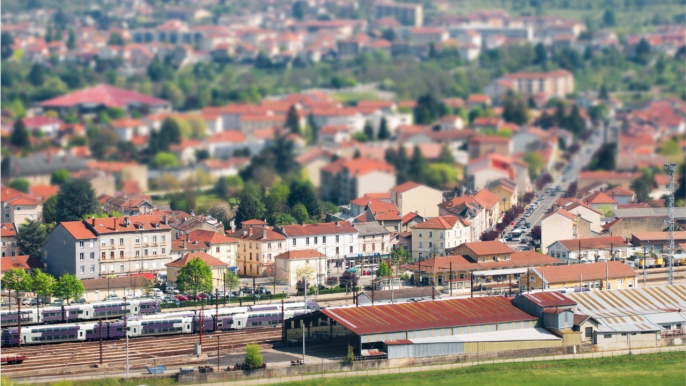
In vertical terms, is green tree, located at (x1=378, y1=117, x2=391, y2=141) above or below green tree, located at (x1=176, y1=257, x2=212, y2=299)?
above

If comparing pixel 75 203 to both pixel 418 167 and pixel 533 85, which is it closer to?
pixel 418 167

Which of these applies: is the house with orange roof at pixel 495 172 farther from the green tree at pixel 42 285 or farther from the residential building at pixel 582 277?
the green tree at pixel 42 285

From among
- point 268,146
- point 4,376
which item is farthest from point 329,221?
point 268,146

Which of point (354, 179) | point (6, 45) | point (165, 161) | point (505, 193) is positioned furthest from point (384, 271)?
point (6, 45)

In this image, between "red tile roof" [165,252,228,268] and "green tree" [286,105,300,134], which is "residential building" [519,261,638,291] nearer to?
"red tile roof" [165,252,228,268]

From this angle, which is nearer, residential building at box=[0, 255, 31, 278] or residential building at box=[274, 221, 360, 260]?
residential building at box=[0, 255, 31, 278]

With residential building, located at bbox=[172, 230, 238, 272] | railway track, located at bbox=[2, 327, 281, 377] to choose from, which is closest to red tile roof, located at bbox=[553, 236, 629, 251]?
residential building, located at bbox=[172, 230, 238, 272]

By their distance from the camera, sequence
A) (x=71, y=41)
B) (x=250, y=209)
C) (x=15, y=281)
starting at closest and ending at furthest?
1. (x=15, y=281)
2. (x=250, y=209)
3. (x=71, y=41)

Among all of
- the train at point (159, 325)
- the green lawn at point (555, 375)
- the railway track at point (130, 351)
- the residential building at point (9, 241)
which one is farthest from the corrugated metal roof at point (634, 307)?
the residential building at point (9, 241)
